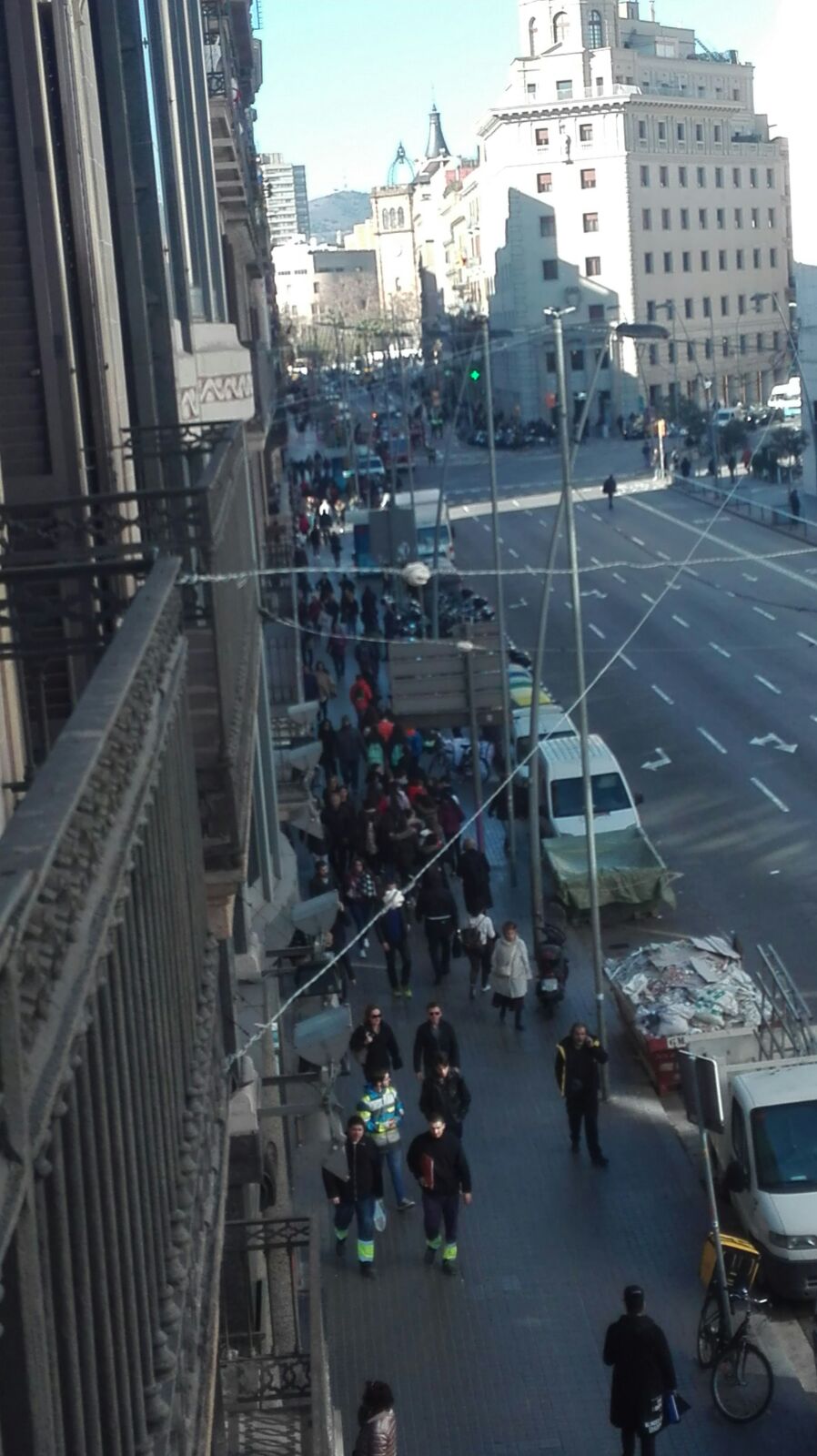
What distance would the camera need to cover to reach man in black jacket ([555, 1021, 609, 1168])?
13766 millimetres

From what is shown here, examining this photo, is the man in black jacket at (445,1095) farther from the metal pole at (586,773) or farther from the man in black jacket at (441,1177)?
the metal pole at (586,773)

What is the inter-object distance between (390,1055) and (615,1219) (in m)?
2.39

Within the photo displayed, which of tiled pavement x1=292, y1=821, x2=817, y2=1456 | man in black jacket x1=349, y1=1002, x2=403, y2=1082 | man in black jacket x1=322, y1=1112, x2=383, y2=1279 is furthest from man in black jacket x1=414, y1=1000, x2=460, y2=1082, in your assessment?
man in black jacket x1=322, y1=1112, x2=383, y2=1279

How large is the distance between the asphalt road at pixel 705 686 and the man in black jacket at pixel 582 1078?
3.81 m

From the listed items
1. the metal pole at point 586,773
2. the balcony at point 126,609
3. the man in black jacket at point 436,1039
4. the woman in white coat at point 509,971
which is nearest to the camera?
the balcony at point 126,609

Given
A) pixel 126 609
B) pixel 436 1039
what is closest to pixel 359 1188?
pixel 436 1039

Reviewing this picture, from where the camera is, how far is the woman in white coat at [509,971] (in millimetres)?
16969

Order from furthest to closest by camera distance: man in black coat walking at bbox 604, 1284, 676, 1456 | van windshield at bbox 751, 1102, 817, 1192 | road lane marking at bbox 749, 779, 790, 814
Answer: road lane marking at bbox 749, 779, 790, 814
van windshield at bbox 751, 1102, 817, 1192
man in black coat walking at bbox 604, 1284, 676, 1456

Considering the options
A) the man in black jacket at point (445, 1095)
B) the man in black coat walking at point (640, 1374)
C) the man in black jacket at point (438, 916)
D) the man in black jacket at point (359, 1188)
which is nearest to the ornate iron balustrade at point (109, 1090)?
the man in black coat walking at point (640, 1374)

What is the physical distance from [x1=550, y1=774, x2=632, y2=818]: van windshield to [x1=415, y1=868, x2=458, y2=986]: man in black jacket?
191 inches

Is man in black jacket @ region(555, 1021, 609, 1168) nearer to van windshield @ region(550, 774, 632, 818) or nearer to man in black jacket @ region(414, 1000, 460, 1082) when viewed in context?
man in black jacket @ region(414, 1000, 460, 1082)

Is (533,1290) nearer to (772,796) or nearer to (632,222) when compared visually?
(772,796)

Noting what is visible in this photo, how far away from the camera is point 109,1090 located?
3379 mm

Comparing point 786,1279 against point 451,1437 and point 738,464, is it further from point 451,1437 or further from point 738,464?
point 738,464
